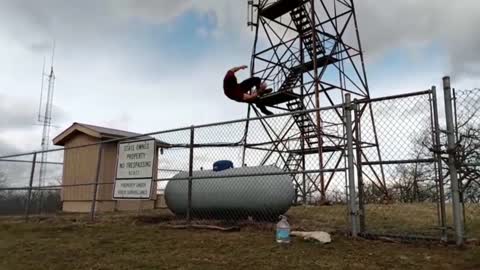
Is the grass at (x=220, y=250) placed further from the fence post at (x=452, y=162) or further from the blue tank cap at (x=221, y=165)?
the blue tank cap at (x=221, y=165)

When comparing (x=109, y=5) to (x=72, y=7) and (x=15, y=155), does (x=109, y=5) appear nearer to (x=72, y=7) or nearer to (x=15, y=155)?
(x=72, y=7)

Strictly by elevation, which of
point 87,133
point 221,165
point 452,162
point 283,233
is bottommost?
point 283,233

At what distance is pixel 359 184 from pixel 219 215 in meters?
3.46

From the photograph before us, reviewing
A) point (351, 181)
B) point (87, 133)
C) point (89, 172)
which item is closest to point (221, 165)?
point (351, 181)

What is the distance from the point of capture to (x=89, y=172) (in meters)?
15.3

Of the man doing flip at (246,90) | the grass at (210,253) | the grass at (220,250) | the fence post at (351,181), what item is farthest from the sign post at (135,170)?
the man doing flip at (246,90)

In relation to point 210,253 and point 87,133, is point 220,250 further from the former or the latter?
point 87,133

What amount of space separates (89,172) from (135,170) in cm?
713

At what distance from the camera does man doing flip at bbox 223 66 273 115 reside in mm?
14721

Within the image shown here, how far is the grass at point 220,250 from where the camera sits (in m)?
4.70

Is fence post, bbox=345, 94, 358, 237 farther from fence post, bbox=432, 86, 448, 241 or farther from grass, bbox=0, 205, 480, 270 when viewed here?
fence post, bbox=432, 86, 448, 241

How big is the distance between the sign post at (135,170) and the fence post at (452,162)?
219 inches

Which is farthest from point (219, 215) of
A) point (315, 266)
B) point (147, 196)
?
point (315, 266)

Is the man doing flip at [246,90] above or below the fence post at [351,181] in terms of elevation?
above
